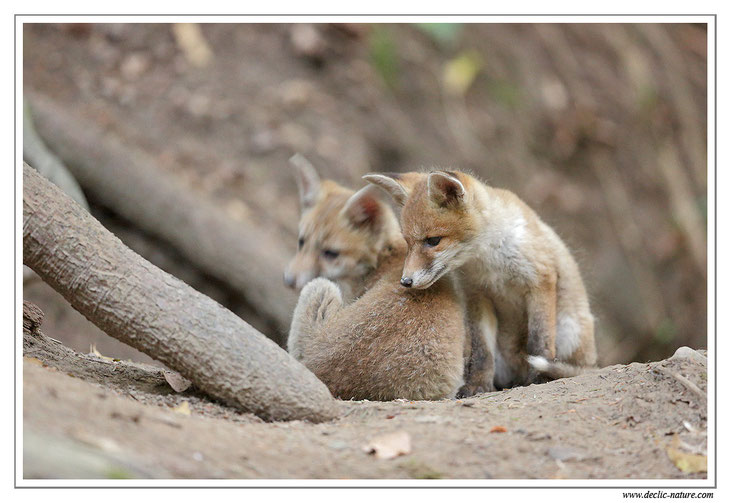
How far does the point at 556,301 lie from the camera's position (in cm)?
605

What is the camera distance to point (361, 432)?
390 cm

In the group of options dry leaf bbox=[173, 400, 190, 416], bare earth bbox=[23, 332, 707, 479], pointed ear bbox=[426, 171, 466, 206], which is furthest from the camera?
pointed ear bbox=[426, 171, 466, 206]

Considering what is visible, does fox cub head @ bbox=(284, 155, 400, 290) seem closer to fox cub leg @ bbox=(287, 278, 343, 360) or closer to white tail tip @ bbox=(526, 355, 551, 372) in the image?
fox cub leg @ bbox=(287, 278, 343, 360)

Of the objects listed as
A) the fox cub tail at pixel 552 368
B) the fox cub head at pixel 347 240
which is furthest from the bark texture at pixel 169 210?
the fox cub tail at pixel 552 368

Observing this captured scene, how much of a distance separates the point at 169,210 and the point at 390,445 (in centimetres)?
730

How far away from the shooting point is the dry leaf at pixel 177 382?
4496 mm

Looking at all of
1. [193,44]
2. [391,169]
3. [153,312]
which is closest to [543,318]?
[153,312]

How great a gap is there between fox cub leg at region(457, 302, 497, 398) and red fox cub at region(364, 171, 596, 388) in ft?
0.04

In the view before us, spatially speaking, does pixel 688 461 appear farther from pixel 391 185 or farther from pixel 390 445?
pixel 391 185

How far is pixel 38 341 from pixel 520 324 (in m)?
4.07

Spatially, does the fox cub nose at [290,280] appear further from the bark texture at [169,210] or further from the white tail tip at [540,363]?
the bark texture at [169,210]

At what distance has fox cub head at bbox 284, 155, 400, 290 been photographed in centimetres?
644

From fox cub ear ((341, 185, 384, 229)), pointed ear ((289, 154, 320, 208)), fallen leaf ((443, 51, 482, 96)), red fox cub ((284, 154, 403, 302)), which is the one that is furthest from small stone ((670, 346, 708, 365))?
fallen leaf ((443, 51, 482, 96))
